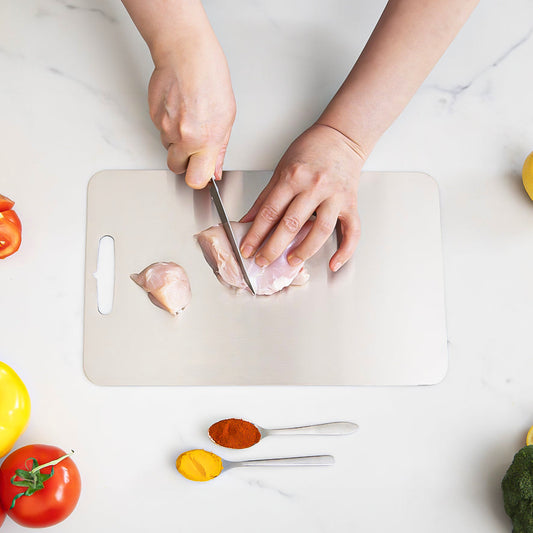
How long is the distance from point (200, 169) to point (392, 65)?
0.34 meters

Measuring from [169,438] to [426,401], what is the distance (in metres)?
0.40

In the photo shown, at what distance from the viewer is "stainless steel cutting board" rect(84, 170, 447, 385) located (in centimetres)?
90

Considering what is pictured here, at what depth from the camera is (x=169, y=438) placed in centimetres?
88

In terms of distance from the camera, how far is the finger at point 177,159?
0.88 meters

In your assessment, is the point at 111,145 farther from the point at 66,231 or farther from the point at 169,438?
the point at 169,438

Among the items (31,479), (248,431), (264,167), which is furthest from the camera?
(264,167)

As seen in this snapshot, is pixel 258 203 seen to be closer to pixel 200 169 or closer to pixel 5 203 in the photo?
pixel 200 169

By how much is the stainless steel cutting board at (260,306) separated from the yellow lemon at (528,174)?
0.15 meters

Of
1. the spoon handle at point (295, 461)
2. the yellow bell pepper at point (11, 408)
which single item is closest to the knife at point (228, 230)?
the spoon handle at point (295, 461)

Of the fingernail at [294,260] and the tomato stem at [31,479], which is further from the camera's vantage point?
the fingernail at [294,260]

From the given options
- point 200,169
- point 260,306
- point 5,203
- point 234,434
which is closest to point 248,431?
point 234,434

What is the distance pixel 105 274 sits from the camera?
0.93m

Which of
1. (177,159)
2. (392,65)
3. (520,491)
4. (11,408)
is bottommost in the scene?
(520,491)

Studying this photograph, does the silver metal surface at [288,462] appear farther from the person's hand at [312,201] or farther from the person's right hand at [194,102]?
the person's right hand at [194,102]
